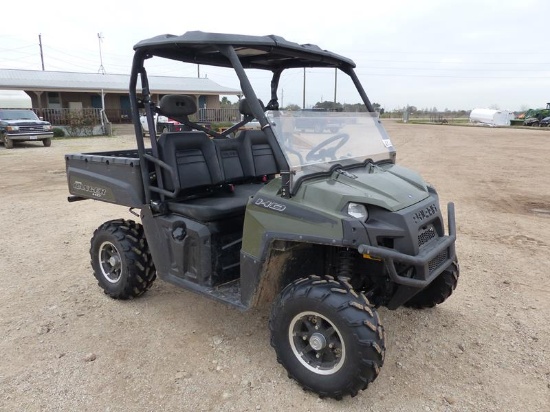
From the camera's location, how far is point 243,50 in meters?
3.26

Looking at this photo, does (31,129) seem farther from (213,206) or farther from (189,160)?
(213,206)

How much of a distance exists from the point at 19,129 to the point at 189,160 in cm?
1671

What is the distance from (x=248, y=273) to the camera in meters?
2.96

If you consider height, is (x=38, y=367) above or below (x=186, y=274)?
below

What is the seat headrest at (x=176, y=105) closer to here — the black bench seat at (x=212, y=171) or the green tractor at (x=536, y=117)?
the black bench seat at (x=212, y=171)

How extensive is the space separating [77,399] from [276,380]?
122 centimetres

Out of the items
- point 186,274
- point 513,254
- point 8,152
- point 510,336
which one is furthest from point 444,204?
point 8,152

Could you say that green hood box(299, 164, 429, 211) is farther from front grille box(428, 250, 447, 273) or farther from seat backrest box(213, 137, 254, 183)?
seat backrest box(213, 137, 254, 183)

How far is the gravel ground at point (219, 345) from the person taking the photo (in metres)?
2.75

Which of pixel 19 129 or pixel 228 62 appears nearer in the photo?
pixel 228 62

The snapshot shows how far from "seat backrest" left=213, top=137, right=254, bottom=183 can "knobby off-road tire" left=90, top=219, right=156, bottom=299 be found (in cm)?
92

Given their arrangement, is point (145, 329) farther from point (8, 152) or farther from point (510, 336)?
point (8, 152)

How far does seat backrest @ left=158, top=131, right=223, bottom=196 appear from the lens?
3.53 m

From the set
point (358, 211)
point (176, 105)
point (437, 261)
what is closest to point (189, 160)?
point (176, 105)
